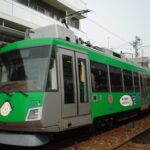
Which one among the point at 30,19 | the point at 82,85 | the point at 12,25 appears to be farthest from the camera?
the point at 30,19

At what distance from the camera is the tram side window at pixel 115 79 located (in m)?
11.1

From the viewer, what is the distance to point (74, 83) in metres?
8.27

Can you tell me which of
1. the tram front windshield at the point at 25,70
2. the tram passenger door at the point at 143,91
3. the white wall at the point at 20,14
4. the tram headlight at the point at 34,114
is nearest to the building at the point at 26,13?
the white wall at the point at 20,14

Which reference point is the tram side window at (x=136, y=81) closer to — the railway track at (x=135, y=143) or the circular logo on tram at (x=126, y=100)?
the circular logo on tram at (x=126, y=100)

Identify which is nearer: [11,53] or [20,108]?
[20,108]

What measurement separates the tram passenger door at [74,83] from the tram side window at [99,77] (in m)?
0.58

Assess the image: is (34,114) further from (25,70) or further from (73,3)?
(73,3)

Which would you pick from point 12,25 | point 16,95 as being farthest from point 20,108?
point 12,25

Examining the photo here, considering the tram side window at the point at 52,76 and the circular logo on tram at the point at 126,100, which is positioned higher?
the tram side window at the point at 52,76

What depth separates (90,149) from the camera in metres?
8.23

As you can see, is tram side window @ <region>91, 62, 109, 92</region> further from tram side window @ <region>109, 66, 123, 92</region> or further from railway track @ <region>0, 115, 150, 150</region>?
railway track @ <region>0, 115, 150, 150</region>

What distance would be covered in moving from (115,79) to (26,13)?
9176 mm

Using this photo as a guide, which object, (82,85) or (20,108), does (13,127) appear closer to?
(20,108)

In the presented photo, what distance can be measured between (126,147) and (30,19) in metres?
12.4
